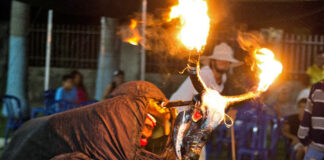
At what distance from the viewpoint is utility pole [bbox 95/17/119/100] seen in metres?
10.5

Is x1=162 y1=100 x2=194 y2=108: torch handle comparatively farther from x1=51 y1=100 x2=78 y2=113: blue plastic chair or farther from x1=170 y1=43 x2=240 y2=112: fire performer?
x1=51 y1=100 x2=78 y2=113: blue plastic chair

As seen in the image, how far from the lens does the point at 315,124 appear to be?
421cm

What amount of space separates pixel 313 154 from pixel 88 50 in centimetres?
1012

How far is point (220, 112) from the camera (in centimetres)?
279

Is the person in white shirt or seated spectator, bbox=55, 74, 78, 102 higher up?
the person in white shirt

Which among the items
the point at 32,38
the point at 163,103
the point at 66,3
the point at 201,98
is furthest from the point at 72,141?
the point at 32,38

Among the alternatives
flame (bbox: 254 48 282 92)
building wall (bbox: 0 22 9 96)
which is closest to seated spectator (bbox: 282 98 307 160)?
flame (bbox: 254 48 282 92)

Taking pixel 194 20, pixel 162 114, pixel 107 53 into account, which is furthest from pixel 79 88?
pixel 194 20

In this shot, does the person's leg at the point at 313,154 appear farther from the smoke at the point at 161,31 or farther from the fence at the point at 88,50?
the fence at the point at 88,50

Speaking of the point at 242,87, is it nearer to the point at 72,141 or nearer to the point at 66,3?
the point at 66,3

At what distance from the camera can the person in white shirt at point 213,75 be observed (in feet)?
14.5

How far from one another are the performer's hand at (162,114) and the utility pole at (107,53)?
7007 millimetres

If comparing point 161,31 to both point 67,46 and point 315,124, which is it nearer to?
point 315,124

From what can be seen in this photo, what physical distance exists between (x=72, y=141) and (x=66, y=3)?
3350 mm
